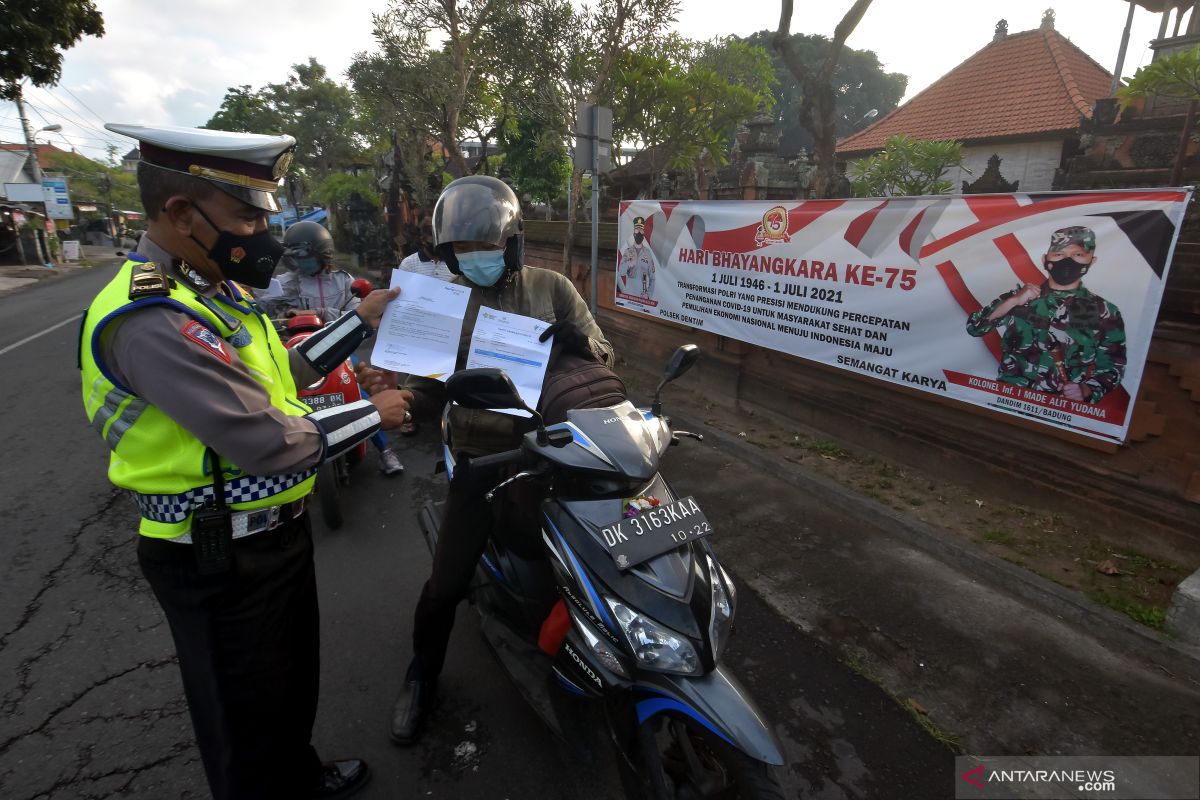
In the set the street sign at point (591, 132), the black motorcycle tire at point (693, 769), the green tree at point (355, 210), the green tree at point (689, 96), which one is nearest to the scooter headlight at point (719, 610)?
the black motorcycle tire at point (693, 769)

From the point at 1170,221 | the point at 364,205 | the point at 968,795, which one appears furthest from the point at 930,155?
the point at 364,205

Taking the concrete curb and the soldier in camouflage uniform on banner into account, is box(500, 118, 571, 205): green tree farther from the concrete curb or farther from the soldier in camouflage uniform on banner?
the soldier in camouflage uniform on banner

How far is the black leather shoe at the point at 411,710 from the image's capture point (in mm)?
2121

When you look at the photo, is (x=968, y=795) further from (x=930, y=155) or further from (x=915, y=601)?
(x=930, y=155)

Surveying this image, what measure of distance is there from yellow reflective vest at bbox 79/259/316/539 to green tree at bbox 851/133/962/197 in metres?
6.29

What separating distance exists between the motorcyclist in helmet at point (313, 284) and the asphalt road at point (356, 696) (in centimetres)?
91

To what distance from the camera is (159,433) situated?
1.30m

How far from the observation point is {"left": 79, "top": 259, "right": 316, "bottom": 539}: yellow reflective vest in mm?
1259

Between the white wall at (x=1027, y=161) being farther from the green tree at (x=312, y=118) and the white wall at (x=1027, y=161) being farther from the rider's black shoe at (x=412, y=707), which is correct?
the green tree at (x=312, y=118)

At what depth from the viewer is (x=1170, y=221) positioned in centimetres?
284

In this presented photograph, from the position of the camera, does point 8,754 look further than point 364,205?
No

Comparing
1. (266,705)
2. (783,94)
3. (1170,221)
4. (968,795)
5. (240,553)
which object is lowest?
(968,795)

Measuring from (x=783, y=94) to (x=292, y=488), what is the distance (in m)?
47.2

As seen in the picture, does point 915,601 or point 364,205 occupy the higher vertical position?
point 364,205
